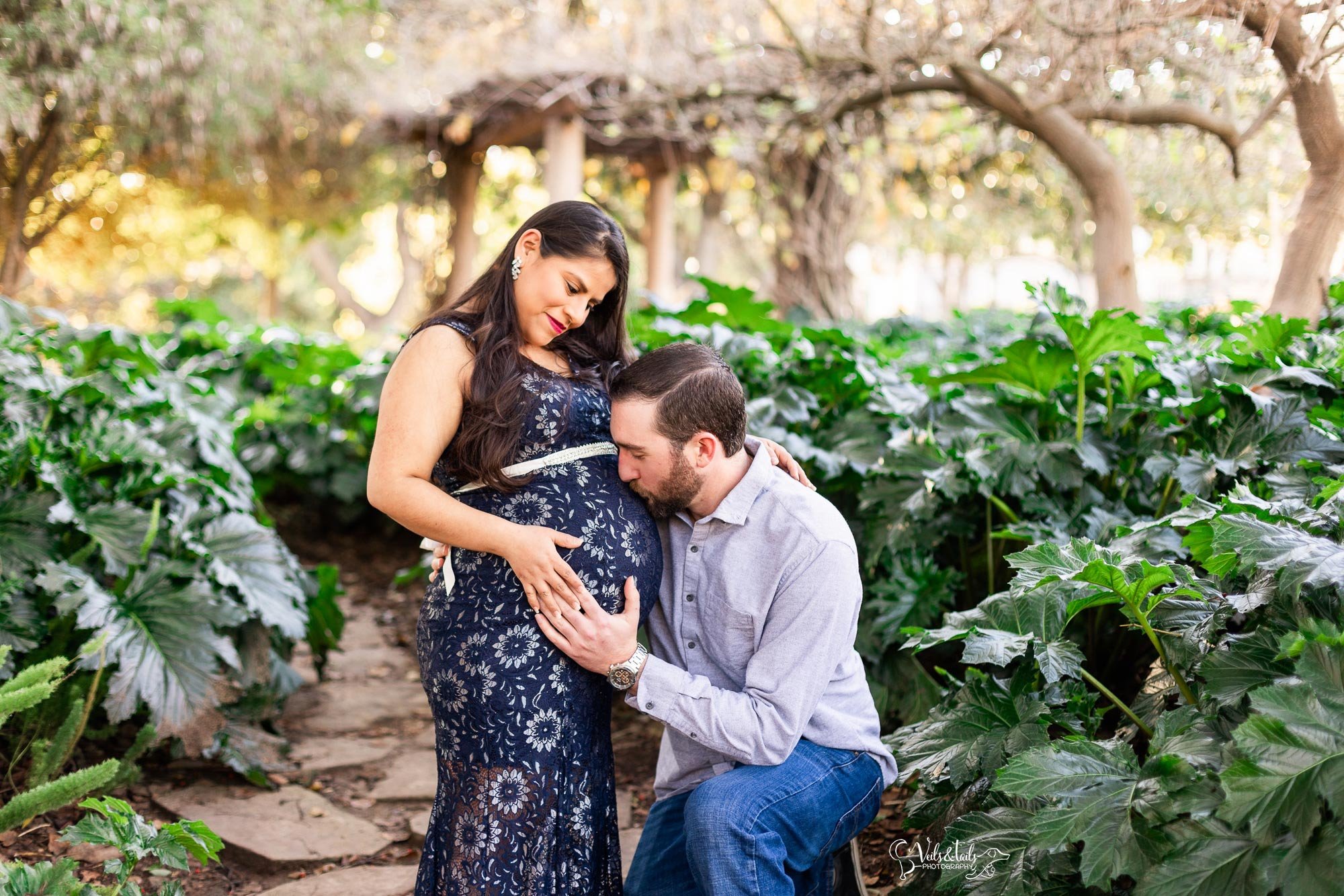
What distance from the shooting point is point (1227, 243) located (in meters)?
9.12

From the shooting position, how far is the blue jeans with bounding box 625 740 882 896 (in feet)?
6.26

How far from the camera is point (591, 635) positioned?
6.61 ft

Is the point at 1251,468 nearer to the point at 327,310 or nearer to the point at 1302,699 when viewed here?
the point at 1302,699

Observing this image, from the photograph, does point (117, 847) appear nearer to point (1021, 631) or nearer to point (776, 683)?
point (776, 683)

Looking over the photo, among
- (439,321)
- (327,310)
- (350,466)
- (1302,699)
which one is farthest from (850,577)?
(327,310)

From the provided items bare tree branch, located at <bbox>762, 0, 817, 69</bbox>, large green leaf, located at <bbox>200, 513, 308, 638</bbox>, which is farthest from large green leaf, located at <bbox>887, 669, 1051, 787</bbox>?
bare tree branch, located at <bbox>762, 0, 817, 69</bbox>

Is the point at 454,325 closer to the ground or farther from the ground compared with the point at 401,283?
closer to the ground

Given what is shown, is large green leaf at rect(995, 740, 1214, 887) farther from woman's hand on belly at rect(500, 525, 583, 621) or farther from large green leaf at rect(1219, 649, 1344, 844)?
woman's hand on belly at rect(500, 525, 583, 621)

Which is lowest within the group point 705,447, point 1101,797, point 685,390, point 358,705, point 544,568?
point 358,705

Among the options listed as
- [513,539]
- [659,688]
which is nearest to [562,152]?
[513,539]

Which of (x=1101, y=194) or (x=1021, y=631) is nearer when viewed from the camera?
(x=1021, y=631)

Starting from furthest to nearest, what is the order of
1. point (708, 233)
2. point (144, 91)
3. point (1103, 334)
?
point (708, 233) → point (144, 91) → point (1103, 334)

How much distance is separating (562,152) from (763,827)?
8.44 metres

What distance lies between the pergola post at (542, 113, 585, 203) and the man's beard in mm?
7640
